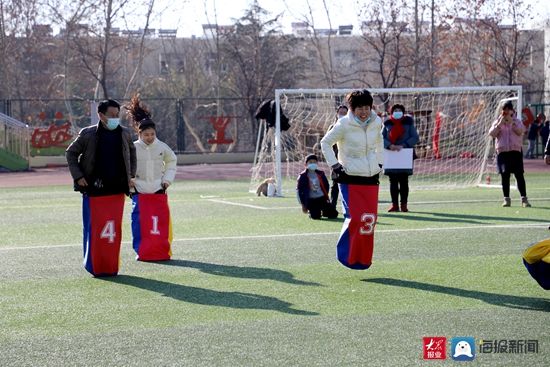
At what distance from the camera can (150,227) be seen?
38.1 feet

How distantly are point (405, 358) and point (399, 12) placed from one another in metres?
39.7

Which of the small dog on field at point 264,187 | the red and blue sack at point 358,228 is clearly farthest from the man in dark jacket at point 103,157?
the small dog on field at point 264,187

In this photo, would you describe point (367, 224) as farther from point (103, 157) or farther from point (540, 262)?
point (103, 157)

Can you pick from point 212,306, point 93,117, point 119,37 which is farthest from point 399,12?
point 212,306

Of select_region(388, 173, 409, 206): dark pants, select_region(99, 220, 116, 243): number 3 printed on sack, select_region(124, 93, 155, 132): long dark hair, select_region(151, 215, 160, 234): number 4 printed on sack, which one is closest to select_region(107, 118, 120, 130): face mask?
select_region(99, 220, 116, 243): number 3 printed on sack

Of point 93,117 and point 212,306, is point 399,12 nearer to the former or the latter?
point 93,117

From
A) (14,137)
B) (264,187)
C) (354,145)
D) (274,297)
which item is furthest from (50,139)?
(274,297)

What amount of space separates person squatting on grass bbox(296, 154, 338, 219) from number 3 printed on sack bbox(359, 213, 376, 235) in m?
6.10

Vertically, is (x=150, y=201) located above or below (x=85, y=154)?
below

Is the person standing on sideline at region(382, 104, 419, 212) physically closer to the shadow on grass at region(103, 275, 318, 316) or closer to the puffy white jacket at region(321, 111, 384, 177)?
the puffy white jacket at region(321, 111, 384, 177)

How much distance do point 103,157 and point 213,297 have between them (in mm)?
2294

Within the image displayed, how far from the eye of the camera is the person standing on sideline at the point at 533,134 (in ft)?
131

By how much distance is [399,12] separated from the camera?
45.0 metres

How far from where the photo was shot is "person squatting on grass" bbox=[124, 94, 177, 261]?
1163cm
